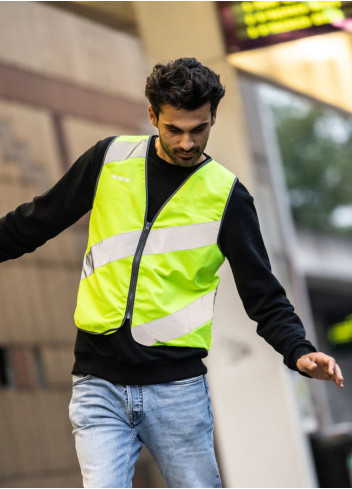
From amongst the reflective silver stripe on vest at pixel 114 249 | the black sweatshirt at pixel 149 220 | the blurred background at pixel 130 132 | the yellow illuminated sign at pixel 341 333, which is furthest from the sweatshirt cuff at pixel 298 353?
the yellow illuminated sign at pixel 341 333

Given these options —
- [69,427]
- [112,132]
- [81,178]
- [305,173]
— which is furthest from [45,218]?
[305,173]

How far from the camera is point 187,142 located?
3430 mm

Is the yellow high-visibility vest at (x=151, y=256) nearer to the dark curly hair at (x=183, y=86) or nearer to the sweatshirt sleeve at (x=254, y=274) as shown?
the sweatshirt sleeve at (x=254, y=274)

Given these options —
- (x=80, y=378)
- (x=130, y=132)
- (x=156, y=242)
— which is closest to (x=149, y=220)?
(x=156, y=242)

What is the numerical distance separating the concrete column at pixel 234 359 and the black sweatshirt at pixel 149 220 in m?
4.39

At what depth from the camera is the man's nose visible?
3424 mm

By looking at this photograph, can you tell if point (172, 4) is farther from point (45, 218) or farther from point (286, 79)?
point (45, 218)

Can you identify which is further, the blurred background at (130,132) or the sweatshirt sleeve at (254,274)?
the blurred background at (130,132)

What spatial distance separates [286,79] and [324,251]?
2614 cm

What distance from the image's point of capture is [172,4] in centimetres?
820

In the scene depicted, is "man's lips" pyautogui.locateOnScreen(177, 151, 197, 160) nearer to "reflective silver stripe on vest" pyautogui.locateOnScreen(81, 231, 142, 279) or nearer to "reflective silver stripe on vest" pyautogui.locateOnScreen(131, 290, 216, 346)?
"reflective silver stripe on vest" pyautogui.locateOnScreen(81, 231, 142, 279)

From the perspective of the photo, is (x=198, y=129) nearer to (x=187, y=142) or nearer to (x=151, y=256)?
(x=187, y=142)

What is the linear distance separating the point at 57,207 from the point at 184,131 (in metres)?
0.55

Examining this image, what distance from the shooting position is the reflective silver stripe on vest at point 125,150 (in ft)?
12.0
